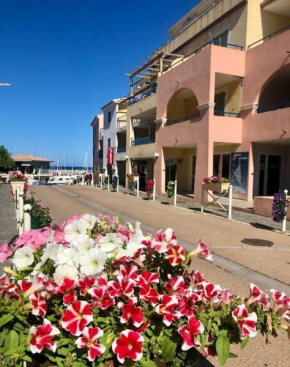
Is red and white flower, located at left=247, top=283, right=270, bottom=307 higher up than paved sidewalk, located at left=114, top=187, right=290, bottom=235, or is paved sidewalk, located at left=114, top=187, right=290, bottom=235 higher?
red and white flower, located at left=247, top=283, right=270, bottom=307

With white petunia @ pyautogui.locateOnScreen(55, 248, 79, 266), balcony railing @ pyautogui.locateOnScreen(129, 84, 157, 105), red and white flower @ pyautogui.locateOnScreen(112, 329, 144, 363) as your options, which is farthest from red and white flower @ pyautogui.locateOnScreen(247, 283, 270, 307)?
balcony railing @ pyautogui.locateOnScreen(129, 84, 157, 105)

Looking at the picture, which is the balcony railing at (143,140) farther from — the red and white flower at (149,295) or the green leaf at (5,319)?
the green leaf at (5,319)

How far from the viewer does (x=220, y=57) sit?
47.7 ft

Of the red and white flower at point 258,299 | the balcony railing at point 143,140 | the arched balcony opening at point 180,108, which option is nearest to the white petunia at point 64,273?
the red and white flower at point 258,299

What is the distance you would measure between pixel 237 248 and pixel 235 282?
225 centimetres

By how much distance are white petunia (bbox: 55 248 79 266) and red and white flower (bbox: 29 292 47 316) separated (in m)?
0.22

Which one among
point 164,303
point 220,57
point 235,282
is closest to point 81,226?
point 164,303

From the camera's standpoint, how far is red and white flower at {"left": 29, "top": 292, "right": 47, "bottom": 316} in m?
1.43

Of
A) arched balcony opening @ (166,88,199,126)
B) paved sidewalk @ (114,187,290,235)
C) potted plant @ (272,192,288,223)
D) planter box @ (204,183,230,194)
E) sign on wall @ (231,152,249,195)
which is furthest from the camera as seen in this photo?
arched balcony opening @ (166,88,199,126)

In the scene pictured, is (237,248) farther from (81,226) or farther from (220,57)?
(220,57)

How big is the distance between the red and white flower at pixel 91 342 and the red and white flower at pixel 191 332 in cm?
38

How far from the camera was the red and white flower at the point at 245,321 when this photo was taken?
1.43 metres

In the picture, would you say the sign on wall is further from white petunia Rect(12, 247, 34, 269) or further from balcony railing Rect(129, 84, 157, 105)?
white petunia Rect(12, 247, 34, 269)

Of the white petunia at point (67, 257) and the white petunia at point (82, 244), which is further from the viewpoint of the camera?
the white petunia at point (82, 244)
